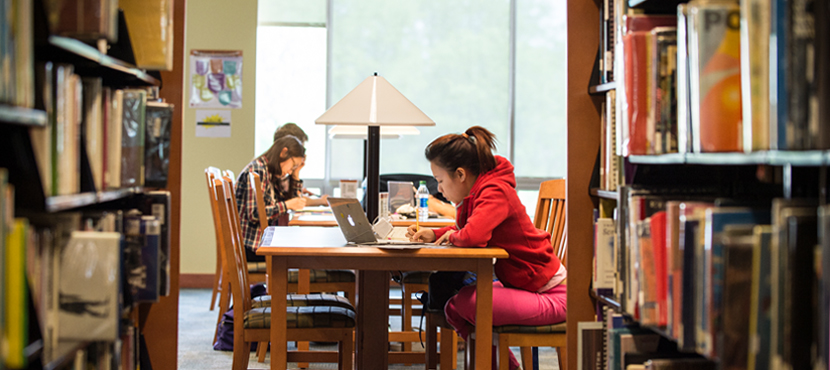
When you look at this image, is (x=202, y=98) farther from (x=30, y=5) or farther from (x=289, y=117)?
(x=30, y=5)

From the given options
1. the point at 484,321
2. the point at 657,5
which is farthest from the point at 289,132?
the point at 657,5

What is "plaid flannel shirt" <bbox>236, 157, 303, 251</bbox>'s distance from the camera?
3.20 meters

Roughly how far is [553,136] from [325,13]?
2.07 meters

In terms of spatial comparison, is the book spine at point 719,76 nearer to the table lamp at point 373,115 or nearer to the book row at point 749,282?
the book row at point 749,282

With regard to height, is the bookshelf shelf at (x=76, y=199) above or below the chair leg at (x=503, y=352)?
above

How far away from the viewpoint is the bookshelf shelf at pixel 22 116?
894mm

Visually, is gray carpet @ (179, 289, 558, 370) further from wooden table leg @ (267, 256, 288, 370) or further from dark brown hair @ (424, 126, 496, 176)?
dark brown hair @ (424, 126, 496, 176)

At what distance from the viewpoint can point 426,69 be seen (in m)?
5.04

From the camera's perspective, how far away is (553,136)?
5.07 metres

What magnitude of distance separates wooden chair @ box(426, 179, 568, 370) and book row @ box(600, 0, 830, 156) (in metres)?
0.68

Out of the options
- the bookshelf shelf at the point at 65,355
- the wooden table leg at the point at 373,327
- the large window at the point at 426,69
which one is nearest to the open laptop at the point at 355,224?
the wooden table leg at the point at 373,327

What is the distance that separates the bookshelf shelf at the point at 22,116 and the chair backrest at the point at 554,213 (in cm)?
194

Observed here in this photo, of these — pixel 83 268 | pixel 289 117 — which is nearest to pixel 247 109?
pixel 289 117

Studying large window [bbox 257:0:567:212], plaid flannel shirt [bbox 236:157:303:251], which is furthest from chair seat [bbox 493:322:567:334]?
large window [bbox 257:0:567:212]
